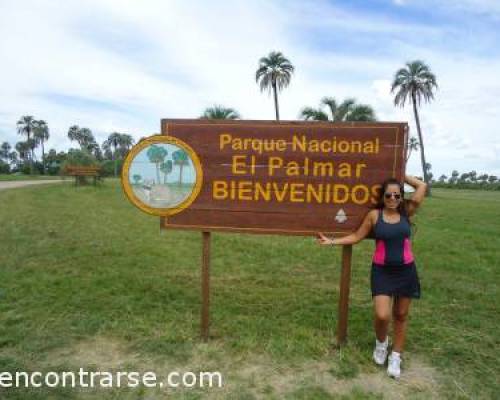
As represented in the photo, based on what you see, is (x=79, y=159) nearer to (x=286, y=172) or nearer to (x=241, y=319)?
(x=241, y=319)

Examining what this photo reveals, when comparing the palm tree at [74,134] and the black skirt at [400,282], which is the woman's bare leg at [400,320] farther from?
the palm tree at [74,134]

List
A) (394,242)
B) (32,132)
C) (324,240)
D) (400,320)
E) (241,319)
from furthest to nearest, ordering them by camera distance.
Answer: (32,132)
(241,319)
(324,240)
(400,320)
(394,242)

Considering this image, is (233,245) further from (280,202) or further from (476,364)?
(476,364)

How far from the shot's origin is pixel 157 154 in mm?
3834

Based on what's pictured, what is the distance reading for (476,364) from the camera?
349 centimetres

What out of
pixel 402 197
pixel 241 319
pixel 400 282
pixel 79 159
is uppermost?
pixel 79 159

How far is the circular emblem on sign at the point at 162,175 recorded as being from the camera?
12.6ft

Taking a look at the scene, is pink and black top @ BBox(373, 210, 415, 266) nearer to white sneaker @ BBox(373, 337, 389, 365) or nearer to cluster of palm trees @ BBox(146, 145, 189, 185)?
white sneaker @ BBox(373, 337, 389, 365)

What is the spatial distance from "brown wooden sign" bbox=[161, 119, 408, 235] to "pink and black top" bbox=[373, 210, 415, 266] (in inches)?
16.8

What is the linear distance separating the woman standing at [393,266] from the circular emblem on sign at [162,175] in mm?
1793

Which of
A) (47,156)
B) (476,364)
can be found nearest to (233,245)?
(476,364)

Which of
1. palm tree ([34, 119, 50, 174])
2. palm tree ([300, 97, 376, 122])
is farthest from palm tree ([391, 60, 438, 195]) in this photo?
palm tree ([34, 119, 50, 174])

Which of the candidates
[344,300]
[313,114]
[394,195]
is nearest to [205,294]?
[344,300]

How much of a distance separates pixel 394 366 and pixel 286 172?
1995mm
